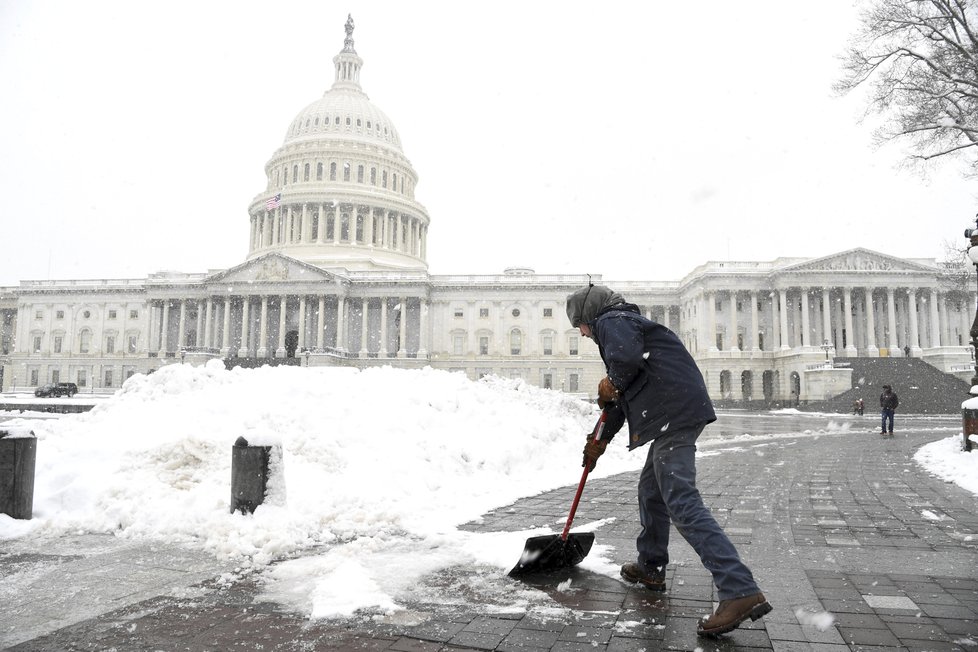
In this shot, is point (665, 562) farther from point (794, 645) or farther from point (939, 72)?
point (939, 72)

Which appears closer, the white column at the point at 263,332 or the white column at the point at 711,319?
the white column at the point at 711,319

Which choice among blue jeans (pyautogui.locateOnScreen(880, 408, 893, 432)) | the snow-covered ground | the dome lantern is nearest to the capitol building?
the dome lantern

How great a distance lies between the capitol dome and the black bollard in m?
74.4

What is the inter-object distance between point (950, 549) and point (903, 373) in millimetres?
54481

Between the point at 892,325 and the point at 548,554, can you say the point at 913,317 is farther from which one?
the point at 548,554

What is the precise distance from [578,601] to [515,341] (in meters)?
73.5

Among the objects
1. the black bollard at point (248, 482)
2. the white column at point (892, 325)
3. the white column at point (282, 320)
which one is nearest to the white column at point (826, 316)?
the white column at point (892, 325)

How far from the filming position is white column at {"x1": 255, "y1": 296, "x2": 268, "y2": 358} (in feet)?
234

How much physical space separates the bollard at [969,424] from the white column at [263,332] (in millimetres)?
66173

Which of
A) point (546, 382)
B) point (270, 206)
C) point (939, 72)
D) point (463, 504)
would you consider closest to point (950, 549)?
point (463, 504)

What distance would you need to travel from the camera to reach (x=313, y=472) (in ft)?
26.3

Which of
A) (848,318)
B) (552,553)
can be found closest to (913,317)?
(848,318)

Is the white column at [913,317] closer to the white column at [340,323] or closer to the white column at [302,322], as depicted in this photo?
the white column at [340,323]

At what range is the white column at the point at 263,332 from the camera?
2813 inches
